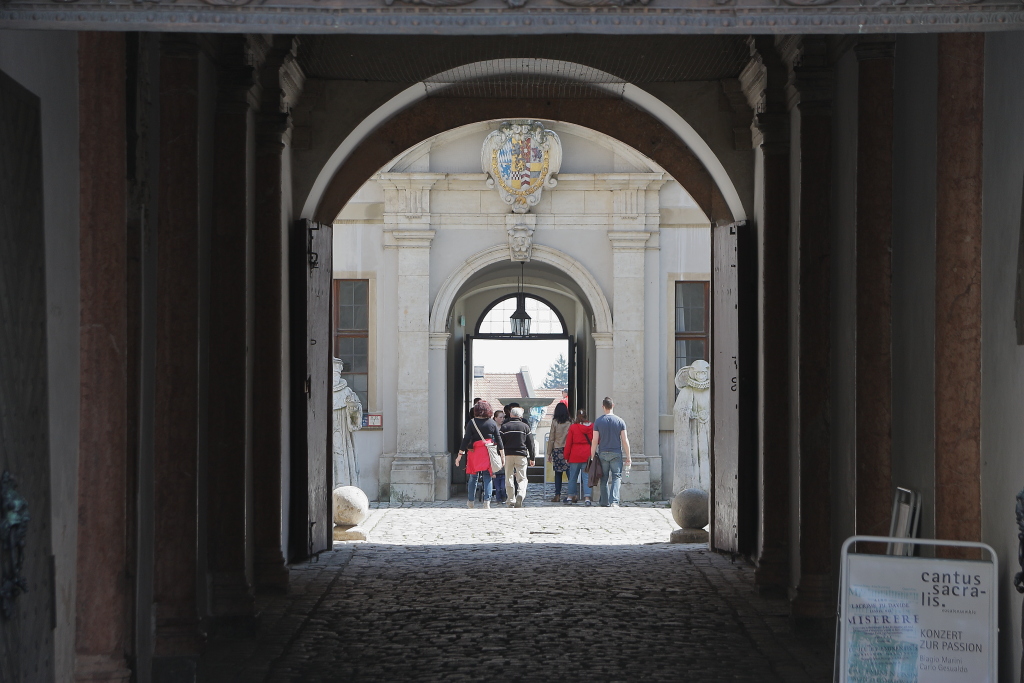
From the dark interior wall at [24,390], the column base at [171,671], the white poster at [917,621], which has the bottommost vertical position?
the column base at [171,671]

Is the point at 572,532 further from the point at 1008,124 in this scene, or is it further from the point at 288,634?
the point at 1008,124

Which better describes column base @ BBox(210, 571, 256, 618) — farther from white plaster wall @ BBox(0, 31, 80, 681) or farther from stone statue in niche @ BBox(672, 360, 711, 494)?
stone statue in niche @ BBox(672, 360, 711, 494)

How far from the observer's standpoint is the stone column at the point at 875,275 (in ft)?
21.2

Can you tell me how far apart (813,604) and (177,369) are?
12.4 feet

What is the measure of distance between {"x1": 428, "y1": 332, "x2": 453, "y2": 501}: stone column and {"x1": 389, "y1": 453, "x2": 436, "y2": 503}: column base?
254 millimetres

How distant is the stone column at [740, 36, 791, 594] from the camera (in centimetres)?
875

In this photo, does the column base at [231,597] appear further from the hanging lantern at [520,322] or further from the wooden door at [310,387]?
the hanging lantern at [520,322]

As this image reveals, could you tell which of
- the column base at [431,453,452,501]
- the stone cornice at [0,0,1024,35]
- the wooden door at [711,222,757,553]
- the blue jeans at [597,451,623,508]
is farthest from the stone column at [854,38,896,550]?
the column base at [431,453,452,501]

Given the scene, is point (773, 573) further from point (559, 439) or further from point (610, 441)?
point (559, 439)

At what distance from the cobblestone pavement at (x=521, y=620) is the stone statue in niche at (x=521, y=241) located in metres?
8.37

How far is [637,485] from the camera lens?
1933cm

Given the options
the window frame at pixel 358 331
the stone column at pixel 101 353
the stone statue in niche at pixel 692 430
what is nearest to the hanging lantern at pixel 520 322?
the window frame at pixel 358 331

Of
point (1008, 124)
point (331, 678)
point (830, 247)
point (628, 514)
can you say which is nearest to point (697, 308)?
point (628, 514)

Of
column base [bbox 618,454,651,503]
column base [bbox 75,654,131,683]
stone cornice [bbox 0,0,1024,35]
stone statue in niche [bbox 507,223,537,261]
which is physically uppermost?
stone statue in niche [bbox 507,223,537,261]
